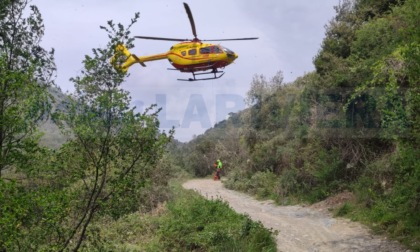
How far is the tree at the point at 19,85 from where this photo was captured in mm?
5348

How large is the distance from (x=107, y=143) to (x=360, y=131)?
11.2 m

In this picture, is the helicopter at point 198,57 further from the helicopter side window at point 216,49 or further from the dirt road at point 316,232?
the dirt road at point 316,232

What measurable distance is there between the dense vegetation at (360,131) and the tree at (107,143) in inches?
180

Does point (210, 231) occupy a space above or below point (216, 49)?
below

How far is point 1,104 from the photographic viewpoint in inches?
217

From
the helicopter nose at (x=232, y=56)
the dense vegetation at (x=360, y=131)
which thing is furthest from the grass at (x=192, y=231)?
the helicopter nose at (x=232, y=56)

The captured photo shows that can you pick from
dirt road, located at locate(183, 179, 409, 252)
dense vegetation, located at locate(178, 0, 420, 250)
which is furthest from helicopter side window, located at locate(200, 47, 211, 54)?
dirt road, located at locate(183, 179, 409, 252)

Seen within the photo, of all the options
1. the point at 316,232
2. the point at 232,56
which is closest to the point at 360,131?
the point at 316,232

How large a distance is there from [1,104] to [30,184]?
65.5 inches

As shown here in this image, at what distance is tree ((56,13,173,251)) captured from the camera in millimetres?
5215

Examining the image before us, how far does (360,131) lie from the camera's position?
46.6ft

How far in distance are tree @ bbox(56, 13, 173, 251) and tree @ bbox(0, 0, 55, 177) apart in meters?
0.61

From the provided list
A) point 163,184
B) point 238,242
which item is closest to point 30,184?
point 238,242

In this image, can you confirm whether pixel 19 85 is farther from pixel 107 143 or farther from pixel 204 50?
pixel 204 50
